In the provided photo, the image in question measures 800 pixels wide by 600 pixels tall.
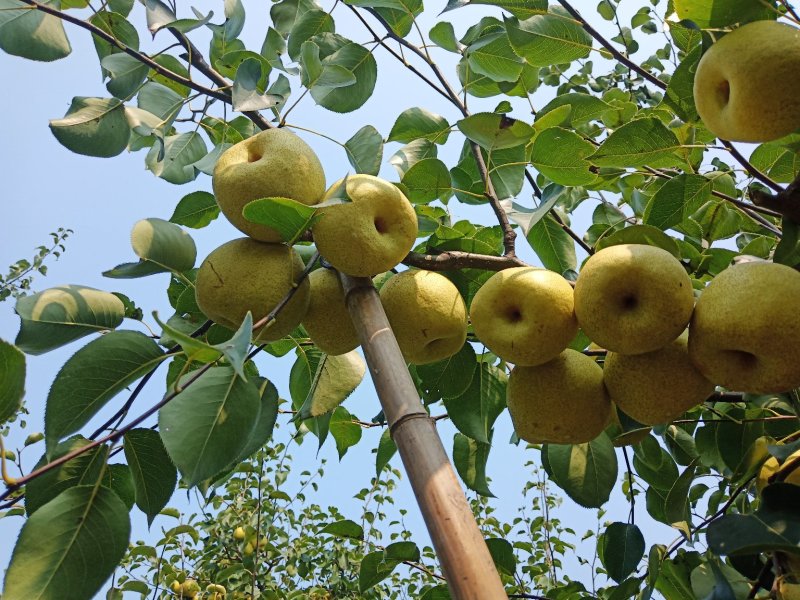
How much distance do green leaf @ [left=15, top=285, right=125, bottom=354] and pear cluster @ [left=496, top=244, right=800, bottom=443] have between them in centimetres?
76

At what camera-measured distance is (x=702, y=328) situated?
48.7 inches

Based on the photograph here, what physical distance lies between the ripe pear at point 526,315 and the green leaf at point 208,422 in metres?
0.52

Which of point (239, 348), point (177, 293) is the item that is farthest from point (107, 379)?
point (177, 293)

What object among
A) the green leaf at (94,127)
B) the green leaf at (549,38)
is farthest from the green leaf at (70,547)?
the green leaf at (549,38)

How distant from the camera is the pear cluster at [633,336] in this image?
1.17m

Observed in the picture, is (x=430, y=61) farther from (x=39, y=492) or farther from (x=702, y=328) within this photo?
(x=39, y=492)

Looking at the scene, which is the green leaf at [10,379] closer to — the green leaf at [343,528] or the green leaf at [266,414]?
the green leaf at [266,414]

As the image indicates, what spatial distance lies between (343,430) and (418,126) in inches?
41.8

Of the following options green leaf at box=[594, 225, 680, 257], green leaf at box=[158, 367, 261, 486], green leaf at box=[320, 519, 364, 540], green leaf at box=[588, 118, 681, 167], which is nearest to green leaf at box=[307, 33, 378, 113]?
green leaf at box=[588, 118, 681, 167]

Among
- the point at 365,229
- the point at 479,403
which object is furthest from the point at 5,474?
the point at 479,403

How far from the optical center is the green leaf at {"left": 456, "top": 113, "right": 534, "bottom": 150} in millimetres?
1462

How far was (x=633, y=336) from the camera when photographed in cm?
125

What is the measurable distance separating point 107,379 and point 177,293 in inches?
30.7

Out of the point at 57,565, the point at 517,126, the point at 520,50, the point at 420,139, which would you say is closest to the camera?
the point at 57,565
